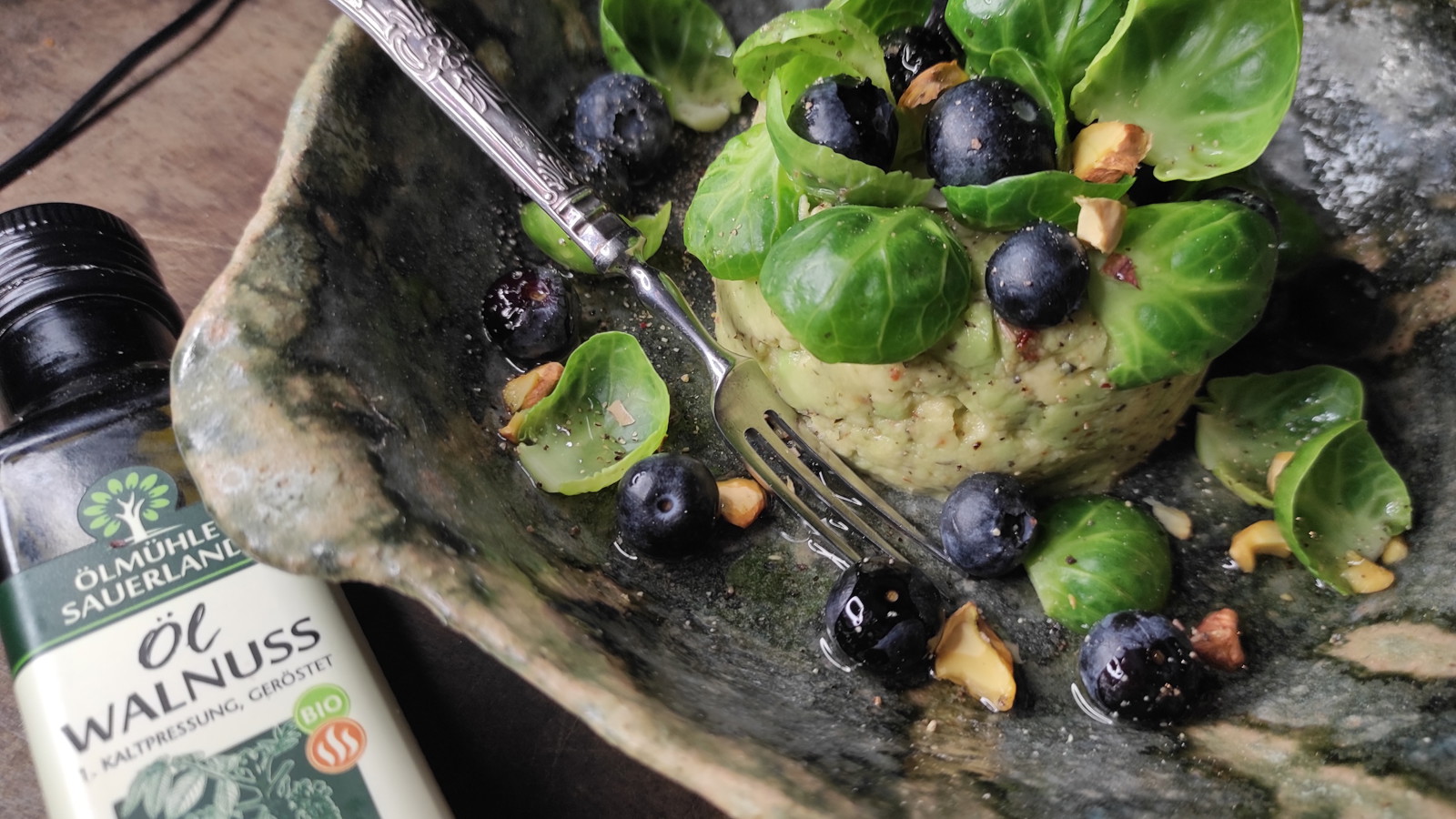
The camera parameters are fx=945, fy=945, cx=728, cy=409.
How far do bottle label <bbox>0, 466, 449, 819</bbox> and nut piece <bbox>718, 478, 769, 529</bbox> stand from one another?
0.59 metres

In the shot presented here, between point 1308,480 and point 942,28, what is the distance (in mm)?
971

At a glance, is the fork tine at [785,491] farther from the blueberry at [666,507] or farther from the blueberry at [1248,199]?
the blueberry at [1248,199]

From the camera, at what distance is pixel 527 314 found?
160 centimetres

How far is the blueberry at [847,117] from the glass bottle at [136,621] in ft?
3.34

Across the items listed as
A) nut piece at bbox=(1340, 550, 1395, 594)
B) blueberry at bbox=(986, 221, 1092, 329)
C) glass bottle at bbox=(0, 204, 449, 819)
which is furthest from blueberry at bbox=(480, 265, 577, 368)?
nut piece at bbox=(1340, 550, 1395, 594)

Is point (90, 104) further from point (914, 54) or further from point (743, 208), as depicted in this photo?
point (914, 54)

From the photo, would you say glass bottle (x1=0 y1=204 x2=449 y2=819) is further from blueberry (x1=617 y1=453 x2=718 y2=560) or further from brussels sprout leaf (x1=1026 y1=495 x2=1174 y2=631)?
brussels sprout leaf (x1=1026 y1=495 x2=1174 y2=631)

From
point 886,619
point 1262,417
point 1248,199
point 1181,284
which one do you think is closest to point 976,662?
point 886,619

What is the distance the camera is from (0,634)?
1379mm

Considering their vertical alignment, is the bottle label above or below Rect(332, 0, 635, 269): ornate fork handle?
below

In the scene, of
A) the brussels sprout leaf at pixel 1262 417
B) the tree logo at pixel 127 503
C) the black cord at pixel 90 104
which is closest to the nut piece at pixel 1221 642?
the brussels sprout leaf at pixel 1262 417

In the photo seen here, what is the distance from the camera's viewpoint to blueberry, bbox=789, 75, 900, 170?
137 centimetres

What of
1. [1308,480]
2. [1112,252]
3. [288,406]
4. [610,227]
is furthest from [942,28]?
[288,406]

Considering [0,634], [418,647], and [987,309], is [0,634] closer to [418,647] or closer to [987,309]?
[418,647]
